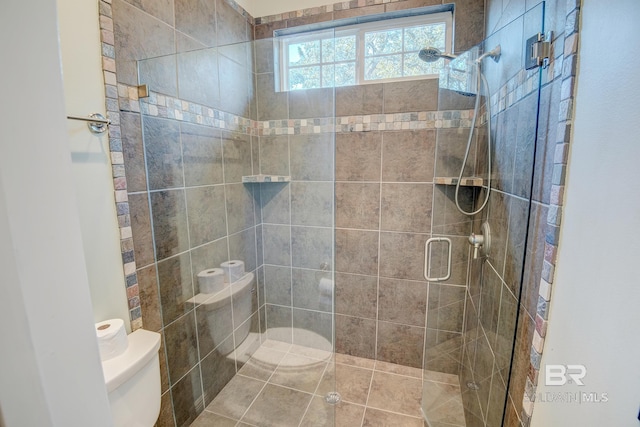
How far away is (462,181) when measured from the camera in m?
1.62

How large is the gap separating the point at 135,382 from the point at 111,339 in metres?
0.20

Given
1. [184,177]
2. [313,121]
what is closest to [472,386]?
[313,121]

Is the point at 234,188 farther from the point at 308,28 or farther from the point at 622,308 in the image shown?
the point at 622,308

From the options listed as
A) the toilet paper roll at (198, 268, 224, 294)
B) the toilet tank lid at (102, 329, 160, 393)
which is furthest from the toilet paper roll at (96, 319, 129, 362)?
the toilet paper roll at (198, 268, 224, 294)

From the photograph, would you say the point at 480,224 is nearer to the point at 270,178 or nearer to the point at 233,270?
the point at 270,178

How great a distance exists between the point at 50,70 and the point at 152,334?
1.25 meters

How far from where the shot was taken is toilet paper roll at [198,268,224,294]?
1.63 m

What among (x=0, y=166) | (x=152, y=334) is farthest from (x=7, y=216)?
(x=152, y=334)

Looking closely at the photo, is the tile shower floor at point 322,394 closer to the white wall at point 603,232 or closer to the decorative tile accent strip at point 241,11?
the white wall at point 603,232

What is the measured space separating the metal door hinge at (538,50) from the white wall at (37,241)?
1.14 metres

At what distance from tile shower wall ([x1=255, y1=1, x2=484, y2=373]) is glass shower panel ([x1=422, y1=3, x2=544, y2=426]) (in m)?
0.02

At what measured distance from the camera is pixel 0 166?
272 mm

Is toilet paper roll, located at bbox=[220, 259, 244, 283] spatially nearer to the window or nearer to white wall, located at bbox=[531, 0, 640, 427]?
the window

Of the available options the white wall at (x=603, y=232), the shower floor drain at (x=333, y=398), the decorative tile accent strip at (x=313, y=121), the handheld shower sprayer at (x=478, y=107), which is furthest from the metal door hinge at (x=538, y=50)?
the shower floor drain at (x=333, y=398)
